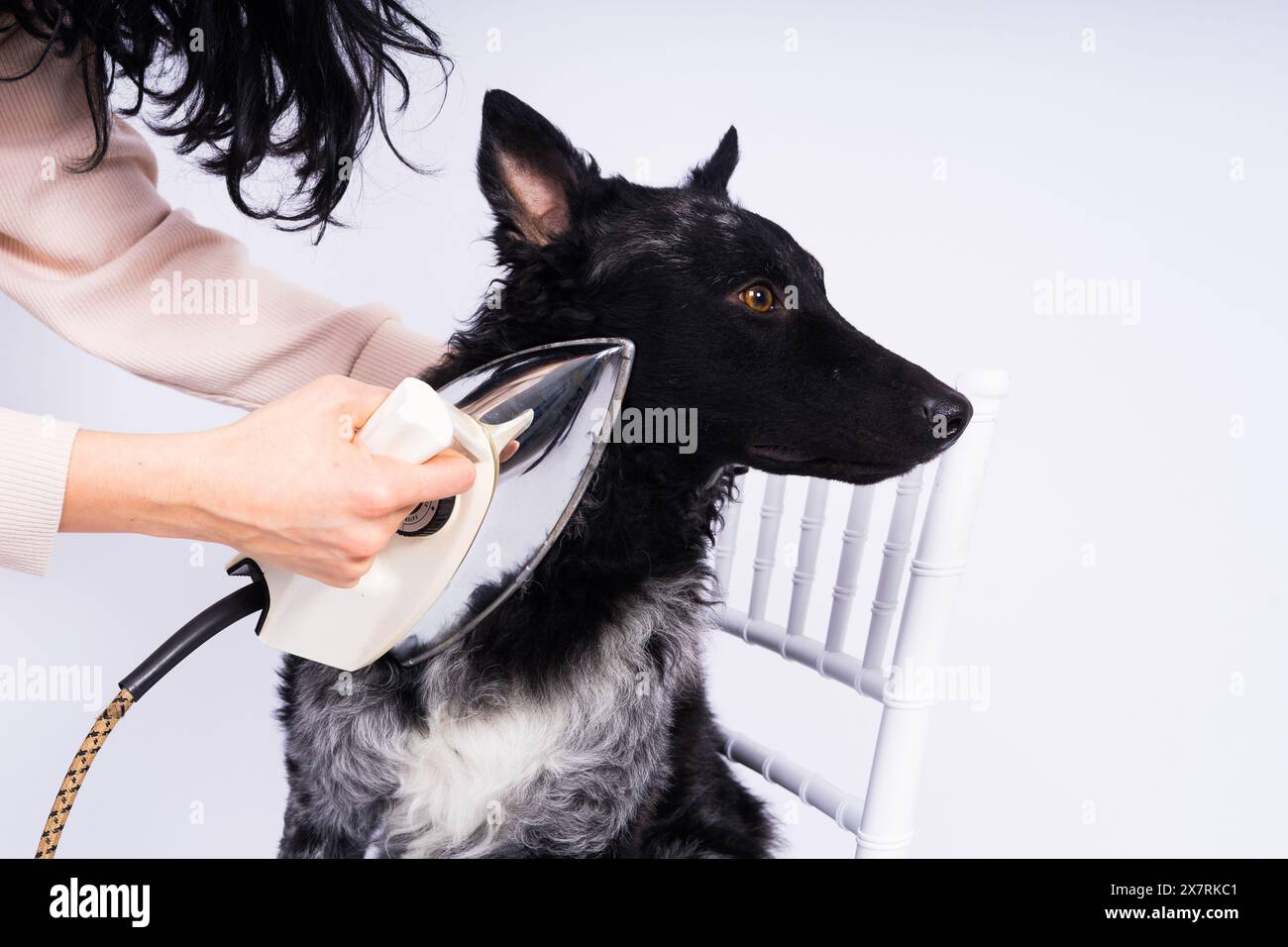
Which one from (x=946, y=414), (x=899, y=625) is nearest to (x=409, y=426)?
(x=946, y=414)

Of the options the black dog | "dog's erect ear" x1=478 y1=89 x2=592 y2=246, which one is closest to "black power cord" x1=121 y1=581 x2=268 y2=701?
the black dog

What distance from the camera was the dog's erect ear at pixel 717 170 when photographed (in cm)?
149

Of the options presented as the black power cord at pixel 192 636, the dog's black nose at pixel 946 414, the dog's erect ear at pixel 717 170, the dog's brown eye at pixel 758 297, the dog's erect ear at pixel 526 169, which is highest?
the dog's erect ear at pixel 717 170

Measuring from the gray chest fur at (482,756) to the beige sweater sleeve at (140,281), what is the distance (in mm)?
437

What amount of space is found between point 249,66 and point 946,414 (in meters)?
0.96

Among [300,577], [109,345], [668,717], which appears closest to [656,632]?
[668,717]

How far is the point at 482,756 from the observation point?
4.28ft

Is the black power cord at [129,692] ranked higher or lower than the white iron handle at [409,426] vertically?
lower

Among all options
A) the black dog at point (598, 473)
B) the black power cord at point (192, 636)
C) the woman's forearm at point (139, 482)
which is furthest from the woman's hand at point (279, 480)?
the black dog at point (598, 473)

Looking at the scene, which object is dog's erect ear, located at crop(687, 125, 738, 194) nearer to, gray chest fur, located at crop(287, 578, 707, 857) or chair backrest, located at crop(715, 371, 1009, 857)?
chair backrest, located at crop(715, 371, 1009, 857)

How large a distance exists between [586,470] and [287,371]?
59 cm

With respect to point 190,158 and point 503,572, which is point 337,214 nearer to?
point 190,158

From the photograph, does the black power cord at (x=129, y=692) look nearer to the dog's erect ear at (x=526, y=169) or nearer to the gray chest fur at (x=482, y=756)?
the gray chest fur at (x=482, y=756)

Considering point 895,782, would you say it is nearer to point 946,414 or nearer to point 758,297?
point 946,414
